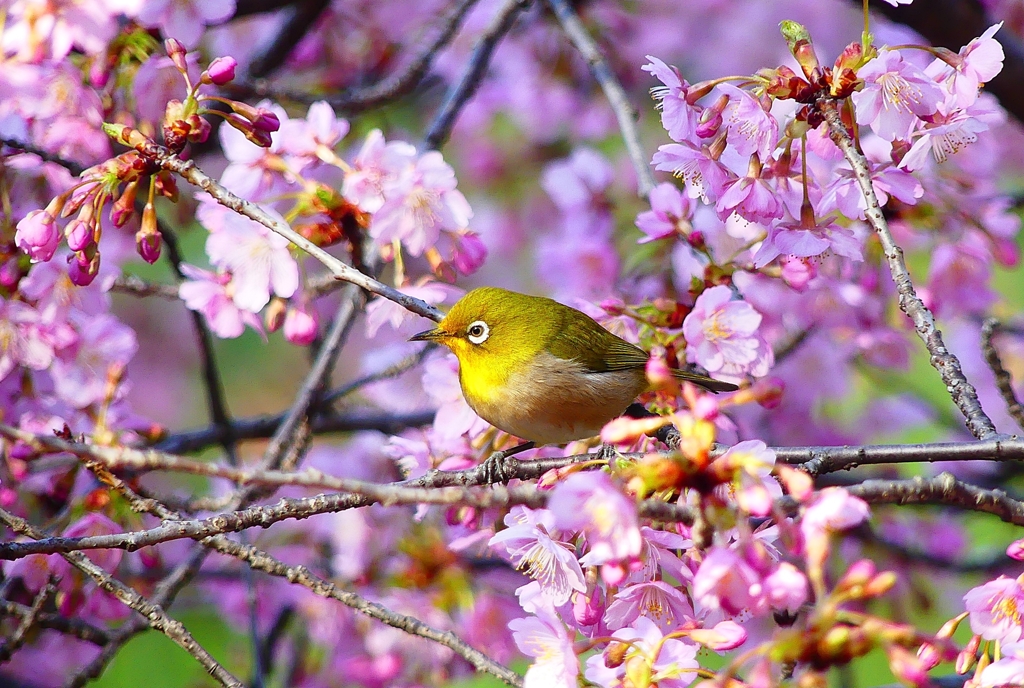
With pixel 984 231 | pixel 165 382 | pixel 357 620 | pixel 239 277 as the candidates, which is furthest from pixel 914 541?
pixel 165 382

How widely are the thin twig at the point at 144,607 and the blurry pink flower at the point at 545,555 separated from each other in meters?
0.63

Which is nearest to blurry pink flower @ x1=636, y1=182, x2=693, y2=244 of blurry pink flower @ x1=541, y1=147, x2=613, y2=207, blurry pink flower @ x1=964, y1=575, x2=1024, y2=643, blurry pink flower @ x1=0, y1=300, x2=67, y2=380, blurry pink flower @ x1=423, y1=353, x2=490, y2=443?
blurry pink flower @ x1=423, y1=353, x2=490, y2=443

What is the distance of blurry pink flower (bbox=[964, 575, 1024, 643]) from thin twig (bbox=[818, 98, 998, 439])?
13.5 inches

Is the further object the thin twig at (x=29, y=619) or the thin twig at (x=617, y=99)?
the thin twig at (x=617, y=99)

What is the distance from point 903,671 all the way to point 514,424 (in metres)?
1.49

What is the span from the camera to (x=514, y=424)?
105 inches

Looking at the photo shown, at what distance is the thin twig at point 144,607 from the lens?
192 centimetres

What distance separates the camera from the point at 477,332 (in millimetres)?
3066

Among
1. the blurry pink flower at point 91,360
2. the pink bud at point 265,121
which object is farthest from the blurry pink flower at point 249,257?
A: the blurry pink flower at point 91,360

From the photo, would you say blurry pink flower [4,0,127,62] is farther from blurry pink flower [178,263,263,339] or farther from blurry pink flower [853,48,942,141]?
blurry pink flower [853,48,942,141]

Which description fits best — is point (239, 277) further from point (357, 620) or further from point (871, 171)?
point (357, 620)

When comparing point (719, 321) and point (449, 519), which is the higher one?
point (719, 321)

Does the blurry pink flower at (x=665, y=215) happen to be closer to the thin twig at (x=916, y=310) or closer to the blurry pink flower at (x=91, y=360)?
the thin twig at (x=916, y=310)

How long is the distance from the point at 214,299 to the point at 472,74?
4.77ft
